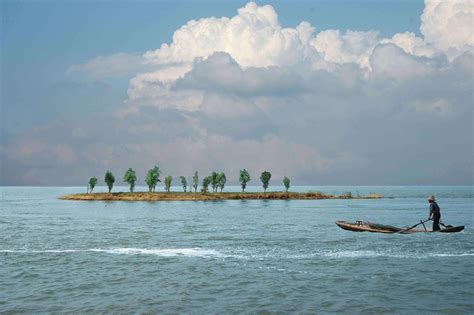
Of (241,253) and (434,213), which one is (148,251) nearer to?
(241,253)

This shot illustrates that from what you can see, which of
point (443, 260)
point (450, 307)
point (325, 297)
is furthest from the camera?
point (443, 260)

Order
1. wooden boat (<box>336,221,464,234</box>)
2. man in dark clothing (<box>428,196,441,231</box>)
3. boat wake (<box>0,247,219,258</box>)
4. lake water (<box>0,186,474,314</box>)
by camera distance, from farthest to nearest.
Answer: wooden boat (<box>336,221,464,234</box>), man in dark clothing (<box>428,196,441,231</box>), boat wake (<box>0,247,219,258</box>), lake water (<box>0,186,474,314</box>)

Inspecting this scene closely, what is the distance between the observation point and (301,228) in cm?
7031

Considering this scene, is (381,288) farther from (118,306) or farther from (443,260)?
(118,306)

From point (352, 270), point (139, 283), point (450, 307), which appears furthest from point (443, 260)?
point (139, 283)

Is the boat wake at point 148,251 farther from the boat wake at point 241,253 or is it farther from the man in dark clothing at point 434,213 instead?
the man in dark clothing at point 434,213

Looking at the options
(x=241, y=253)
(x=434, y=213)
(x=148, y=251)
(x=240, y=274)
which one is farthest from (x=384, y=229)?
(x=240, y=274)

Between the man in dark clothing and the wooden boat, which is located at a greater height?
the man in dark clothing

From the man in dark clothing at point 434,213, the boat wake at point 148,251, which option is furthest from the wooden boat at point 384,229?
the boat wake at point 148,251

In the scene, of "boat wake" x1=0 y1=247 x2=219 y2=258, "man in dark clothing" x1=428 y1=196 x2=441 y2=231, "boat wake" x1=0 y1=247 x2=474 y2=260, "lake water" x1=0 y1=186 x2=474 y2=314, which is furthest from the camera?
"man in dark clothing" x1=428 y1=196 x2=441 y2=231

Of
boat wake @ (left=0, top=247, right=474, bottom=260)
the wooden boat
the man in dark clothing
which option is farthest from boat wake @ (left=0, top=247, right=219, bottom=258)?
the man in dark clothing

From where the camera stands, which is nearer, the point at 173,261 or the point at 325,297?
the point at 325,297

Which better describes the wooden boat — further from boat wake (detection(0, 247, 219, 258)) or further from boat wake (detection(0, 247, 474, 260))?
boat wake (detection(0, 247, 219, 258))

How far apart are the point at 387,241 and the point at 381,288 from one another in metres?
23.9
